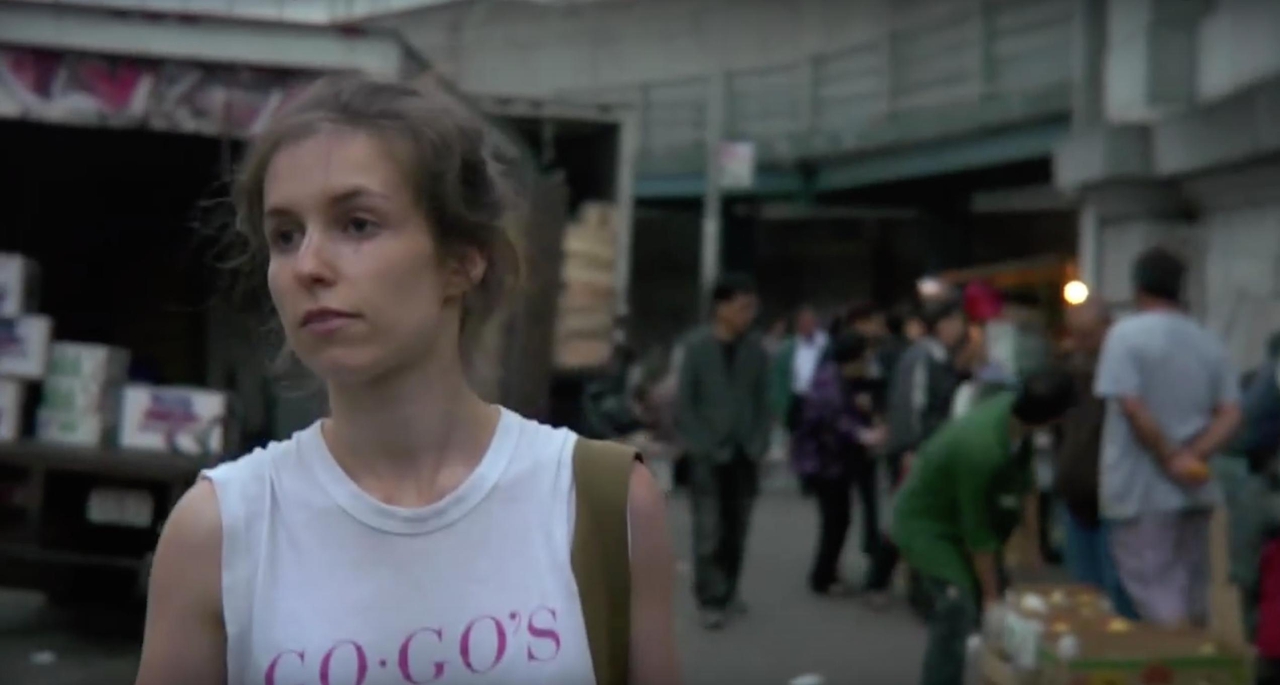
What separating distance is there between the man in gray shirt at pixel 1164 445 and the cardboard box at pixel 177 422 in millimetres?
3977

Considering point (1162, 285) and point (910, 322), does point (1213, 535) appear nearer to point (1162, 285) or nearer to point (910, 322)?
point (1162, 285)

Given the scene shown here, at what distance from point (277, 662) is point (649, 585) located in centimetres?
43

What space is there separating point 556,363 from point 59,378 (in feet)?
9.65

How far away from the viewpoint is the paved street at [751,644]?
314 inches

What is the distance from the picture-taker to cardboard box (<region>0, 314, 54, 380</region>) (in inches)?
310

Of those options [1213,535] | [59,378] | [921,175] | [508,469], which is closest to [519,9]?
[921,175]

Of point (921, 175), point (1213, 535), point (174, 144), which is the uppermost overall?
point (921, 175)

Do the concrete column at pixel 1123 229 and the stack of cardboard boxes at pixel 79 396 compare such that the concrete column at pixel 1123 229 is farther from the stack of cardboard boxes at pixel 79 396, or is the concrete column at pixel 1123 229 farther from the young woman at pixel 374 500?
the young woman at pixel 374 500

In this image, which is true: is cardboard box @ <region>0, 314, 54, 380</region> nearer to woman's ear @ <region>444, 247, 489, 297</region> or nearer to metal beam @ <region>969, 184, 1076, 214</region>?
woman's ear @ <region>444, 247, 489, 297</region>

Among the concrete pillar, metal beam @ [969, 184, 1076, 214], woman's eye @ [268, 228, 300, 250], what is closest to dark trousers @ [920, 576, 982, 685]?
woman's eye @ [268, 228, 300, 250]

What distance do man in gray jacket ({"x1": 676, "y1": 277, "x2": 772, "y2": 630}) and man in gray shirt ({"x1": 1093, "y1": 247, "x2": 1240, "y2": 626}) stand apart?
303 centimetres

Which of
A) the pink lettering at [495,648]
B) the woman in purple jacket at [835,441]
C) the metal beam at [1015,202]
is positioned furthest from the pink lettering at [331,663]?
the metal beam at [1015,202]

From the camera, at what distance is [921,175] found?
76.9ft

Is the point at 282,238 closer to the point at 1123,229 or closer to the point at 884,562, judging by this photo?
the point at 884,562
